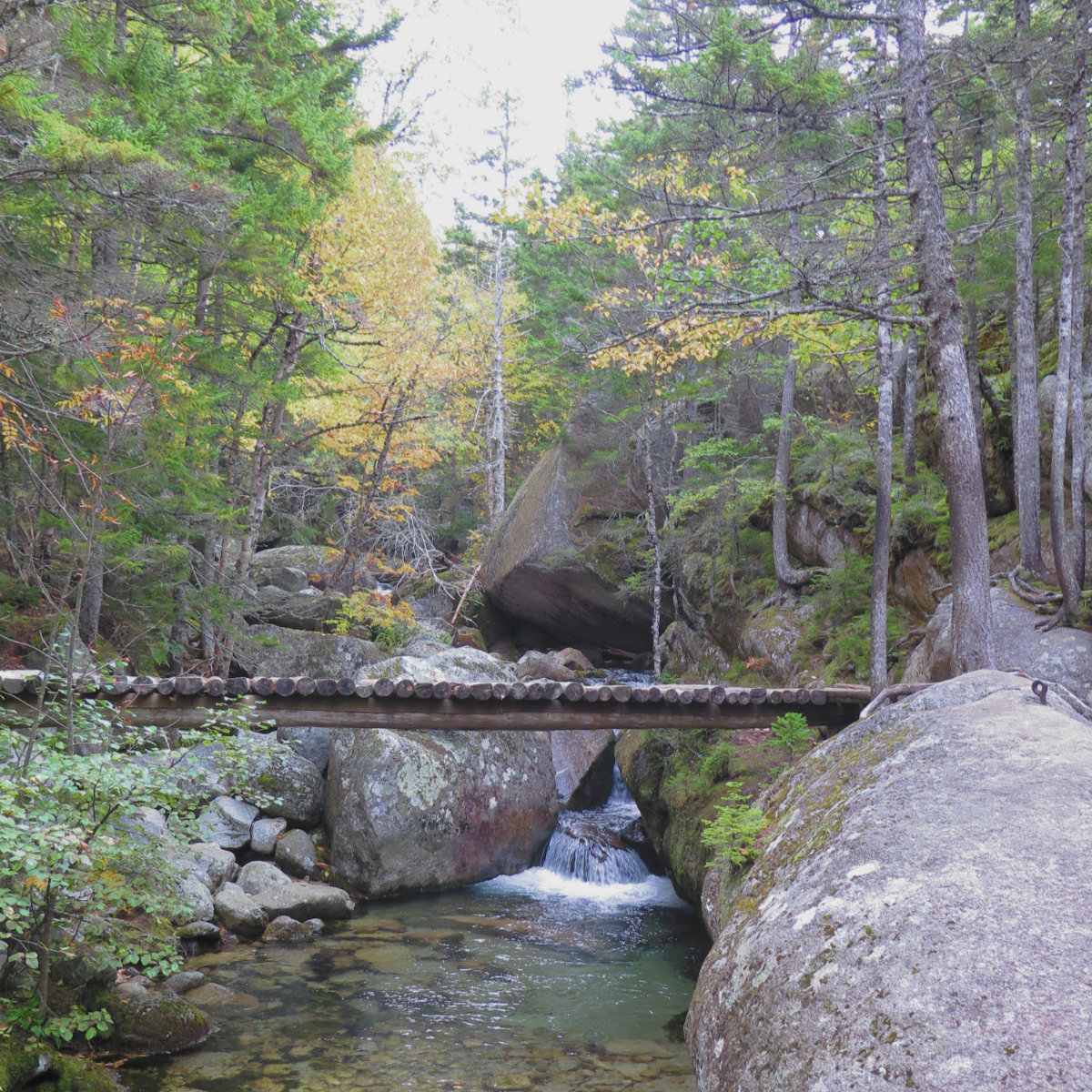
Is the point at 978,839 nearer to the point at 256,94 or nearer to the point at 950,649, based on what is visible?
the point at 950,649

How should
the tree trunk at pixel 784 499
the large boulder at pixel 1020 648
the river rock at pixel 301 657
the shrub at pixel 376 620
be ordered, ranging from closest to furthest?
the large boulder at pixel 1020 648 < the tree trunk at pixel 784 499 < the river rock at pixel 301 657 < the shrub at pixel 376 620

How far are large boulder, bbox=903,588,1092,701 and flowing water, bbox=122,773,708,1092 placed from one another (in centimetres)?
374

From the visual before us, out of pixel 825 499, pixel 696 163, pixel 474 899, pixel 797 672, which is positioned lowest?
pixel 474 899

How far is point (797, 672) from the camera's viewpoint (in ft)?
36.4

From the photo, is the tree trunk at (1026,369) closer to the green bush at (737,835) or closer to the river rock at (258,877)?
the green bush at (737,835)

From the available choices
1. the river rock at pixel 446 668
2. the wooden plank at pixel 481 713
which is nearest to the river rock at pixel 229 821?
the wooden plank at pixel 481 713

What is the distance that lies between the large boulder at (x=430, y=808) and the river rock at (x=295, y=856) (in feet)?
0.91

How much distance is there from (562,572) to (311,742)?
7.12 meters

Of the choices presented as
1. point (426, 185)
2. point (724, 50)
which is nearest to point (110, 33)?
point (724, 50)

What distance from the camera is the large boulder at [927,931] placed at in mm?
2160

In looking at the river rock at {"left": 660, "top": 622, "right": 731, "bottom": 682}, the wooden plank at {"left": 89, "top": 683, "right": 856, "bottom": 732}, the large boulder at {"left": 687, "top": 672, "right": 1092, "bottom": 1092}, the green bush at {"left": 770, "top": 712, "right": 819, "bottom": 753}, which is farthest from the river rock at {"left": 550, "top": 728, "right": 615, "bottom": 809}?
the large boulder at {"left": 687, "top": 672, "right": 1092, "bottom": 1092}

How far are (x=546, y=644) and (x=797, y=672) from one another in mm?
8416

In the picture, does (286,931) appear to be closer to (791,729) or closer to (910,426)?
(791,729)

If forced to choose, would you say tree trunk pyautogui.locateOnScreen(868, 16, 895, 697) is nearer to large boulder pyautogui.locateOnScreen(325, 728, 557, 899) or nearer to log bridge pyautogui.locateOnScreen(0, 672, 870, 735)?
log bridge pyautogui.locateOnScreen(0, 672, 870, 735)
